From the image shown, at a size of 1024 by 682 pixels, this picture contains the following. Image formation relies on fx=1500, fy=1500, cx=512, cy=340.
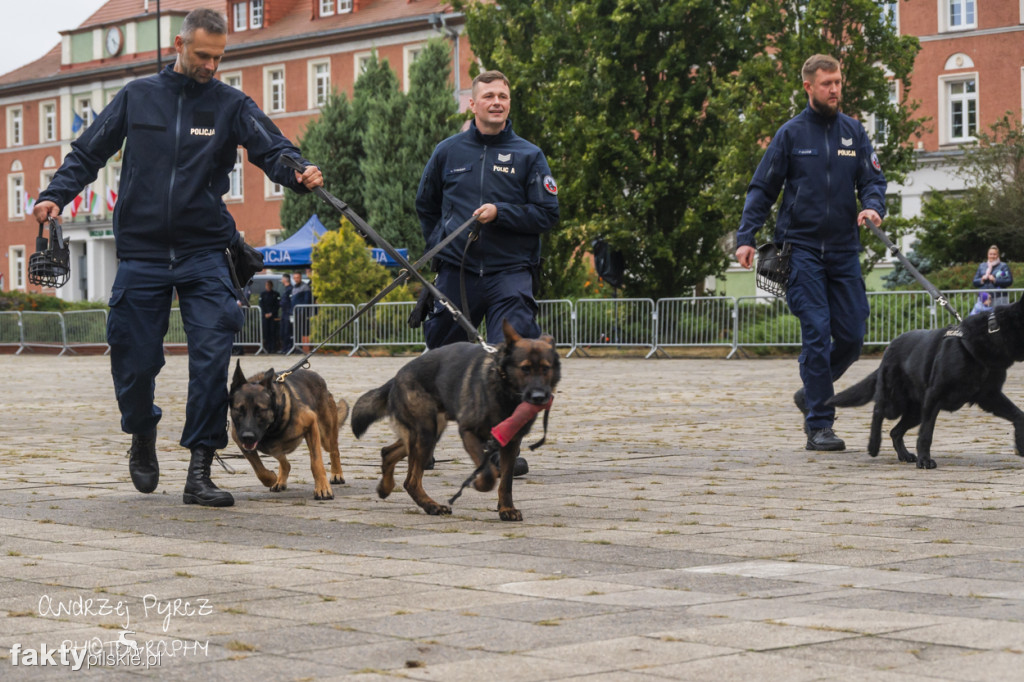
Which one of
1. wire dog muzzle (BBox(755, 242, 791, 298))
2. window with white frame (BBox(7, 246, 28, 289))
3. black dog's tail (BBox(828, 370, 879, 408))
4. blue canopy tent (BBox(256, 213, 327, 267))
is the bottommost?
black dog's tail (BBox(828, 370, 879, 408))

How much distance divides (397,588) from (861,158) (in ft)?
19.6

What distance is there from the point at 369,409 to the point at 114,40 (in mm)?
62749

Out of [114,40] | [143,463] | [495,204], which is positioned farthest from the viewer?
[114,40]

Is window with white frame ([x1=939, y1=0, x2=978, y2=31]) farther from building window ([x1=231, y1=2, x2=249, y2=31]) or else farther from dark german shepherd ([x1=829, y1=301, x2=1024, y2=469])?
dark german shepherd ([x1=829, y1=301, x2=1024, y2=469])

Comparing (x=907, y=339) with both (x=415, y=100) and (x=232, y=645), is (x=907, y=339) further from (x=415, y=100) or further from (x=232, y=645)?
(x=415, y=100)

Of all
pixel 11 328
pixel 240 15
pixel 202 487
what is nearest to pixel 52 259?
pixel 202 487

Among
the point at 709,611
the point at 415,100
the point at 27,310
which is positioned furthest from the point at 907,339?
the point at 415,100

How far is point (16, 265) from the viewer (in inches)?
2813

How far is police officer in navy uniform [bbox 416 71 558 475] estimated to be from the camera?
833cm

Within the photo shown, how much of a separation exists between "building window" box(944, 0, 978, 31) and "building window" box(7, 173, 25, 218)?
146ft

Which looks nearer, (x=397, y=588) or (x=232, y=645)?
(x=232, y=645)

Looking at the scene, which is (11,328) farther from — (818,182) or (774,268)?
(818,182)

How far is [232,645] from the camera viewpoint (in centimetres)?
396

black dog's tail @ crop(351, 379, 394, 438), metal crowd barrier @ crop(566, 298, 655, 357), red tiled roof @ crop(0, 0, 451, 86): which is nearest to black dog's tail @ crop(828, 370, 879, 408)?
black dog's tail @ crop(351, 379, 394, 438)
